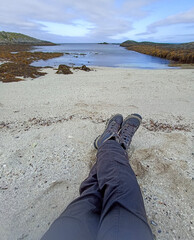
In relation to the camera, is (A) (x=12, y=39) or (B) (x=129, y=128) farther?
(A) (x=12, y=39)

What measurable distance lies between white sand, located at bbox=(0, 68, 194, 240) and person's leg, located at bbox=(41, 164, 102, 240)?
424mm

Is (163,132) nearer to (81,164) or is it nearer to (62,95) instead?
(81,164)

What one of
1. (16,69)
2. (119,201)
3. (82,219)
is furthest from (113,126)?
(16,69)

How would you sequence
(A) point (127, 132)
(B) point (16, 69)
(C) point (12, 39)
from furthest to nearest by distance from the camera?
(C) point (12, 39) < (B) point (16, 69) < (A) point (127, 132)

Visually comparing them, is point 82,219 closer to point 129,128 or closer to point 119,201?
point 119,201

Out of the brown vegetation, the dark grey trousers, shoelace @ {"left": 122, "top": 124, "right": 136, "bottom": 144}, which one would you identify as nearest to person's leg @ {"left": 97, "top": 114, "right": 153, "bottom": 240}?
the dark grey trousers

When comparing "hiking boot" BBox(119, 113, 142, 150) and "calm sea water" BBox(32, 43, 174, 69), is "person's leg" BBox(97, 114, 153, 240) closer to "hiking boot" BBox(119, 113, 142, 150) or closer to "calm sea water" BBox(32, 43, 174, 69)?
"hiking boot" BBox(119, 113, 142, 150)

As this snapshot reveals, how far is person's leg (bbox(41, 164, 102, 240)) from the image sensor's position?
2.95 feet

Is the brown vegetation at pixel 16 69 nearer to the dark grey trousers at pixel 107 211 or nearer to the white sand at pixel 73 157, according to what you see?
the white sand at pixel 73 157

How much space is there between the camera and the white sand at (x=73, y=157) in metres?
1.39

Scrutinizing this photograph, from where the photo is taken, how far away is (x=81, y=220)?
995 millimetres

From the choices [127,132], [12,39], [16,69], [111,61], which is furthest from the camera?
[12,39]

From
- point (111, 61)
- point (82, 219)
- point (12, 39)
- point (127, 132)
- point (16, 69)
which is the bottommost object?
point (111, 61)

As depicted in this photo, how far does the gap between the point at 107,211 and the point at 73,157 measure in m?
1.14
